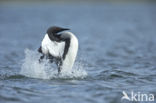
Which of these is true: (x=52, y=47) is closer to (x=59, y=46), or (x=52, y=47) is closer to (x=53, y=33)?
(x=59, y=46)

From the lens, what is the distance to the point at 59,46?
1033 cm

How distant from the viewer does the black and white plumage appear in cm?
1023

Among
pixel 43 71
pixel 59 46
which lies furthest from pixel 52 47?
pixel 43 71

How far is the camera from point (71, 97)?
Result: 889 centimetres

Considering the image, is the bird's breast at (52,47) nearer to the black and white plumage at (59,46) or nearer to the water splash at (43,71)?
the black and white plumage at (59,46)

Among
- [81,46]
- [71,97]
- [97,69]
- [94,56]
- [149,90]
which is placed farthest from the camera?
[81,46]

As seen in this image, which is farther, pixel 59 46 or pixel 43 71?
pixel 43 71

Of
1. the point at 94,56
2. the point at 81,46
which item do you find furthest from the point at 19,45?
the point at 94,56

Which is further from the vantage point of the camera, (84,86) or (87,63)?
(87,63)

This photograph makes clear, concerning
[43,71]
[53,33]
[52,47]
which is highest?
[53,33]

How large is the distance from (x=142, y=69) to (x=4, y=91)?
16.1 ft

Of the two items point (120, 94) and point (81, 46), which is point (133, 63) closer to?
point (120, 94)

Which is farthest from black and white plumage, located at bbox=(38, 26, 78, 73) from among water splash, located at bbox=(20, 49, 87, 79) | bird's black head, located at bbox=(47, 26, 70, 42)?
water splash, located at bbox=(20, 49, 87, 79)

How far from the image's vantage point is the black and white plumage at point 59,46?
10.2 meters
